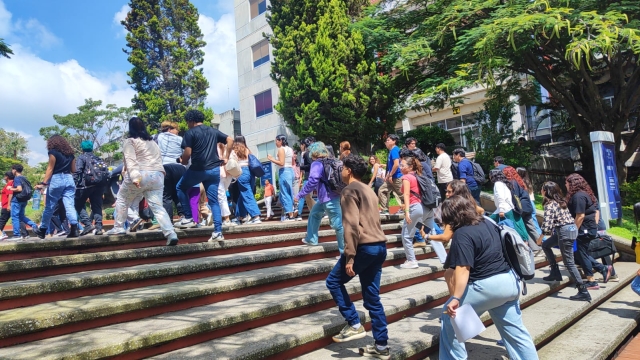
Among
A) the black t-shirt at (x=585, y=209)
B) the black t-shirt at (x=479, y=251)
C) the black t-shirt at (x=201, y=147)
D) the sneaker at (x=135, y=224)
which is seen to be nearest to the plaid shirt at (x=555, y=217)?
the black t-shirt at (x=585, y=209)

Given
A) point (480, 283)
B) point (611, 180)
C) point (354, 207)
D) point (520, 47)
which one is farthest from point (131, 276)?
point (520, 47)

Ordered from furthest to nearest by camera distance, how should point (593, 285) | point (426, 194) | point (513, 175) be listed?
point (513, 175) < point (593, 285) < point (426, 194)

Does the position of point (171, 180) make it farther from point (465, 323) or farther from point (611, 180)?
point (611, 180)

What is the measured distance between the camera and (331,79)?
15.4 meters

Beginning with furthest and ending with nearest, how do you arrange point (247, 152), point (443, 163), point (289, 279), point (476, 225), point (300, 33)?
point (300, 33)
point (443, 163)
point (247, 152)
point (289, 279)
point (476, 225)

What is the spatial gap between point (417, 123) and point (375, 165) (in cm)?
1902

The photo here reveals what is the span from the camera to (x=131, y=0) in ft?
93.9

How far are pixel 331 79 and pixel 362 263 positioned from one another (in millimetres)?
12550

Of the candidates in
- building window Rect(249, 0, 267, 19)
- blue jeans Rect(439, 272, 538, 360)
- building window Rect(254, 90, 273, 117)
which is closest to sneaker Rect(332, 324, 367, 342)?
blue jeans Rect(439, 272, 538, 360)

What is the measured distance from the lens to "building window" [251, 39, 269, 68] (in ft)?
86.3

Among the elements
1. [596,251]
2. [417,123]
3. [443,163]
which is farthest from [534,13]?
[417,123]

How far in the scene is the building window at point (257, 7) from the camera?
26772 millimetres

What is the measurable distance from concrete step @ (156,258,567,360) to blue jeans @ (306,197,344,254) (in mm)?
1056

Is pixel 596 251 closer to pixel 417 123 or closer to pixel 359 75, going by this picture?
pixel 359 75
